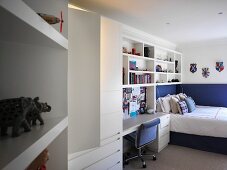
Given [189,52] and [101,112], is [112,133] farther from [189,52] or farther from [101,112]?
[189,52]

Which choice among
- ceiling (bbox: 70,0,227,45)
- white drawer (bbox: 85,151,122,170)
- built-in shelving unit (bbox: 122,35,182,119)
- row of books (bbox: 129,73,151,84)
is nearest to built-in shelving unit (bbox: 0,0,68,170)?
white drawer (bbox: 85,151,122,170)

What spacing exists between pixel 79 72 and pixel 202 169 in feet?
8.64

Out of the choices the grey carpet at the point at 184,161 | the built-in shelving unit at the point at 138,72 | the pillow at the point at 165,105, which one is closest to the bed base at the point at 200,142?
the grey carpet at the point at 184,161

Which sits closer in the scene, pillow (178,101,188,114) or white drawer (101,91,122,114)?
white drawer (101,91,122,114)

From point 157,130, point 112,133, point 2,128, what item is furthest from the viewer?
point 157,130

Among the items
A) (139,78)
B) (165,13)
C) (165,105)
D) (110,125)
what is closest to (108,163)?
(110,125)

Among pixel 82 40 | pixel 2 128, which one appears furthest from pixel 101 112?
pixel 2 128

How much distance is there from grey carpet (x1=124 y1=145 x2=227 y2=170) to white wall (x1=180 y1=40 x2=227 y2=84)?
2.37m

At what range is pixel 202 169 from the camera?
316 cm

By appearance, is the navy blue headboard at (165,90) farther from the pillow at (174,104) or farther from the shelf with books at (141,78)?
the shelf with books at (141,78)

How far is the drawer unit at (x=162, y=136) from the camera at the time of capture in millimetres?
3850

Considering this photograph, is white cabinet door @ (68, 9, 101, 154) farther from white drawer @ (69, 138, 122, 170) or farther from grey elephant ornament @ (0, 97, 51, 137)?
grey elephant ornament @ (0, 97, 51, 137)

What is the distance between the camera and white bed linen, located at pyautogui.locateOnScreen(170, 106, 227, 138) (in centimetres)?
373

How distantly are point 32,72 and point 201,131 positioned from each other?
12.1 ft
